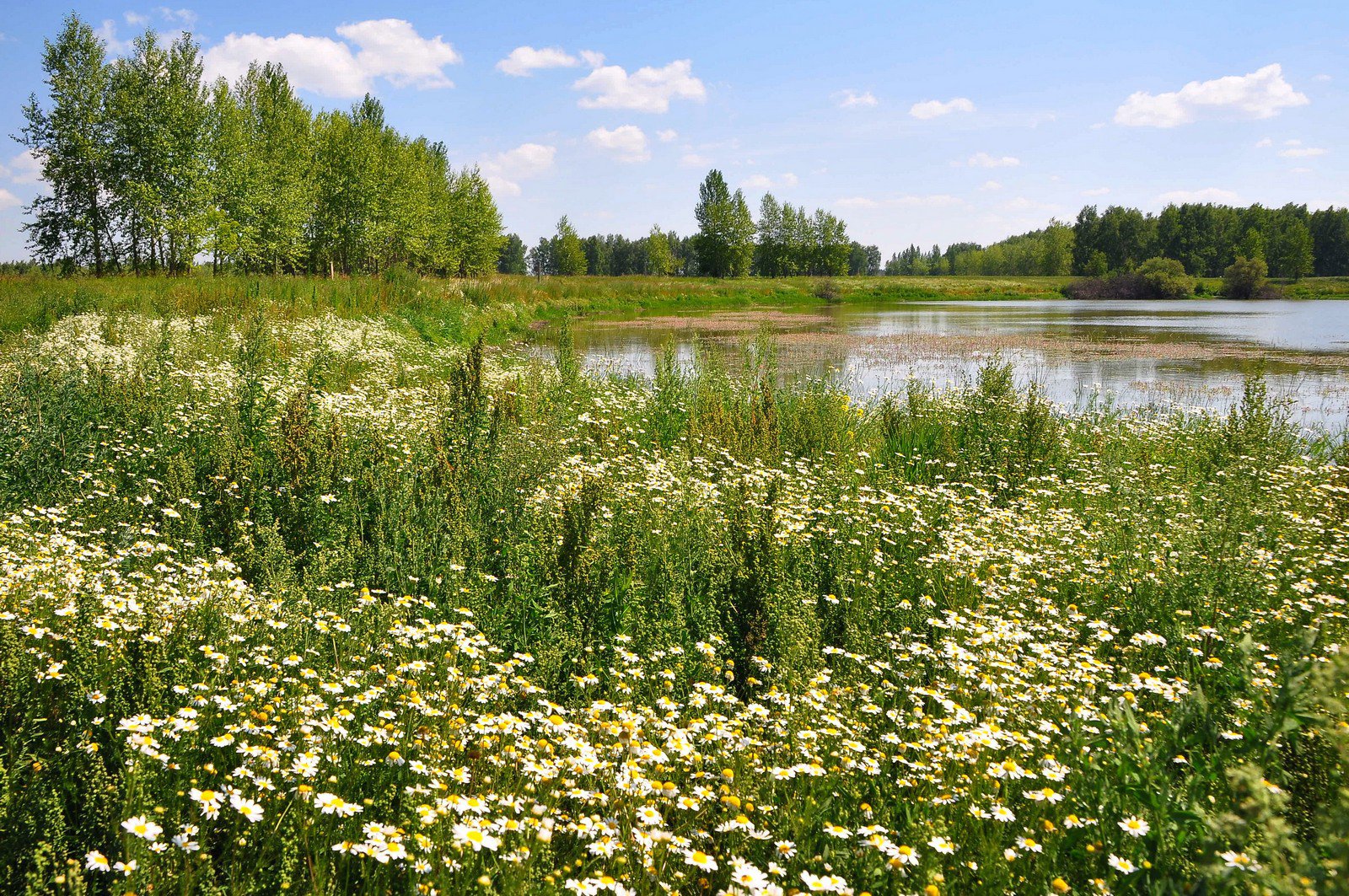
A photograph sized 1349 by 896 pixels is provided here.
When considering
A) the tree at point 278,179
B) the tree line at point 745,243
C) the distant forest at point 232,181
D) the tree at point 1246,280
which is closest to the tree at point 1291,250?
the tree at point 1246,280

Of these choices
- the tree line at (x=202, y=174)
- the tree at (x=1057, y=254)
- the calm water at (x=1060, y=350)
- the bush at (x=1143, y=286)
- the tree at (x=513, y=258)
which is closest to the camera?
the calm water at (x=1060, y=350)

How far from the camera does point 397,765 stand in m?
2.75

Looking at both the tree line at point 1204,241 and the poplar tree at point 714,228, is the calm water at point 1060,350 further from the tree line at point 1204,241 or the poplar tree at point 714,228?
the tree line at point 1204,241

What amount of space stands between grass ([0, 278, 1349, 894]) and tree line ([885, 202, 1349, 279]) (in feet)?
355

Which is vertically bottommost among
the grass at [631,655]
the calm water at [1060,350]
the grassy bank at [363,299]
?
the grass at [631,655]

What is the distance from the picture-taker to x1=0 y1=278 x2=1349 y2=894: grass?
2.31 meters

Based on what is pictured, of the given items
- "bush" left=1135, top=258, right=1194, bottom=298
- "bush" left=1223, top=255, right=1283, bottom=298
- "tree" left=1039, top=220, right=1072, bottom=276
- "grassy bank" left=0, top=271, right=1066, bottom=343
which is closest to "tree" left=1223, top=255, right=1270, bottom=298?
"bush" left=1223, top=255, right=1283, bottom=298

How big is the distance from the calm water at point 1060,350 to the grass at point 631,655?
565 cm

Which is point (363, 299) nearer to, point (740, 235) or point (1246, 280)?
point (740, 235)

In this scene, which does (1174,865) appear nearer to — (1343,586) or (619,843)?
(619,843)

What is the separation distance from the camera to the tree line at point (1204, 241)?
97250 mm

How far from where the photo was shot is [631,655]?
3.61 meters

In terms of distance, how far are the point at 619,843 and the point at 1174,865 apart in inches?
67.7

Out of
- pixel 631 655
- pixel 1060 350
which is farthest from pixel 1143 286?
pixel 631 655
